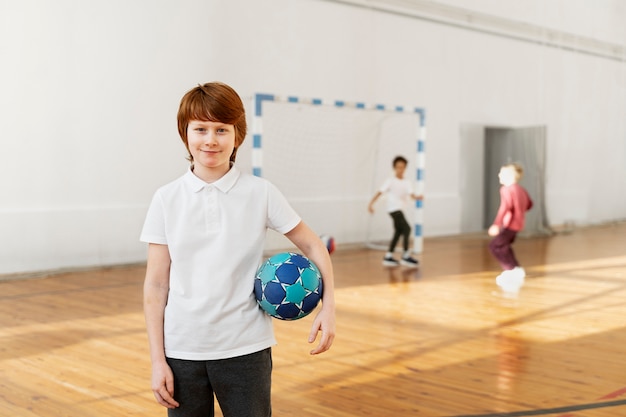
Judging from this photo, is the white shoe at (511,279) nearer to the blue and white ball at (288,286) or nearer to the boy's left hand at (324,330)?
the blue and white ball at (288,286)

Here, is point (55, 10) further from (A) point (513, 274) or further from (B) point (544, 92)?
(B) point (544, 92)

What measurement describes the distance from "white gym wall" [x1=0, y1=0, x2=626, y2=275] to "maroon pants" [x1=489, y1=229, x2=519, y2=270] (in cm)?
384

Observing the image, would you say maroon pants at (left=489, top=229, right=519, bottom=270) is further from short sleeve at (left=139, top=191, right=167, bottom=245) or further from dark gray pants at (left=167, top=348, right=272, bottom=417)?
short sleeve at (left=139, top=191, right=167, bottom=245)

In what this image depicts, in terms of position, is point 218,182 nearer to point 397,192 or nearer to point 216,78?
point 397,192

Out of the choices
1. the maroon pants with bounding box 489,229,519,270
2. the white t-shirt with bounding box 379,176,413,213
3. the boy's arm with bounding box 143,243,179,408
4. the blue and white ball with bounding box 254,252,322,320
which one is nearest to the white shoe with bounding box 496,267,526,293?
the maroon pants with bounding box 489,229,519,270

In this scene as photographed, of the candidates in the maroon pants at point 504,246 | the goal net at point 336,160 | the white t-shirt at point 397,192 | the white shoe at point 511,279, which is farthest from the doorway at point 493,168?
the maroon pants at point 504,246

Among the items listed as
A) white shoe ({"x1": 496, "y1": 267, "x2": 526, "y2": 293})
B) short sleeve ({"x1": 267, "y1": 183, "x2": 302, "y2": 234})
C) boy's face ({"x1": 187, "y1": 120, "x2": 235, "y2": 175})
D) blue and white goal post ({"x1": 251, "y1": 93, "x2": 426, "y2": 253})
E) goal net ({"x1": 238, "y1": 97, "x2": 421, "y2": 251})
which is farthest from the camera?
goal net ({"x1": 238, "y1": 97, "x2": 421, "y2": 251})

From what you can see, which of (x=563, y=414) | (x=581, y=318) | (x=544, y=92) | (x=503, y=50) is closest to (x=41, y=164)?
(x=581, y=318)

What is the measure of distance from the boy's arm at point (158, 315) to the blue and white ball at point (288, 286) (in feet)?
0.80

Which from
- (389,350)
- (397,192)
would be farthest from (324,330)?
(397,192)

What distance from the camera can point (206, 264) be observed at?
1934 mm

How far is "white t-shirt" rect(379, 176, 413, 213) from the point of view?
9.81 m

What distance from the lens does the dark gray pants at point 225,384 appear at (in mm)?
1949

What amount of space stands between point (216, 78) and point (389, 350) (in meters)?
6.28
